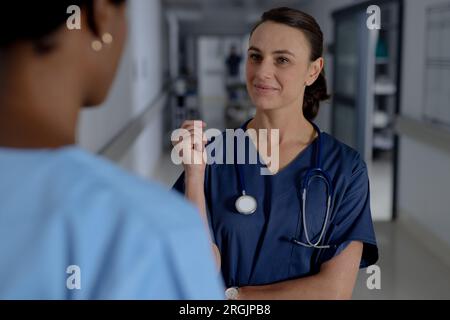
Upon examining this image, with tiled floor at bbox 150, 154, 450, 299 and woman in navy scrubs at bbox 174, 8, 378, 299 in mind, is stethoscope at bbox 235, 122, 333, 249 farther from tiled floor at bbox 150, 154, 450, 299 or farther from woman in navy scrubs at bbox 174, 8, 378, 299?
tiled floor at bbox 150, 154, 450, 299

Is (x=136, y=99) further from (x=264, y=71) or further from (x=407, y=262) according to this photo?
(x=264, y=71)

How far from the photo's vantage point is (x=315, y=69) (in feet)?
1.85

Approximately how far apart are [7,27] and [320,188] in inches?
15.6

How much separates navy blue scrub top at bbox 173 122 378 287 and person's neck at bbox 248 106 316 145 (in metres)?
0.03

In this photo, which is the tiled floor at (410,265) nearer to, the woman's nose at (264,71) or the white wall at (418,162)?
the white wall at (418,162)

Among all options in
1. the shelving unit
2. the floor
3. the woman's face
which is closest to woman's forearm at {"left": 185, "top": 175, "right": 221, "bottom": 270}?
the woman's face

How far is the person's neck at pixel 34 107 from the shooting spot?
26 cm

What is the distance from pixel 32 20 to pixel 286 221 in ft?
1.28

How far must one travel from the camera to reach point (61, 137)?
0.89ft

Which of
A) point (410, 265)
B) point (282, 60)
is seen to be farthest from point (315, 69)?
point (410, 265)

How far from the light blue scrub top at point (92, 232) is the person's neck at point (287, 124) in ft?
1.19

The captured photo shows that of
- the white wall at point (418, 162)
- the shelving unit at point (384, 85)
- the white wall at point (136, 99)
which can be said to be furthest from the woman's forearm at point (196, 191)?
the shelving unit at point (384, 85)

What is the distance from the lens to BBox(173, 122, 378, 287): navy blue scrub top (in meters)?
0.59
